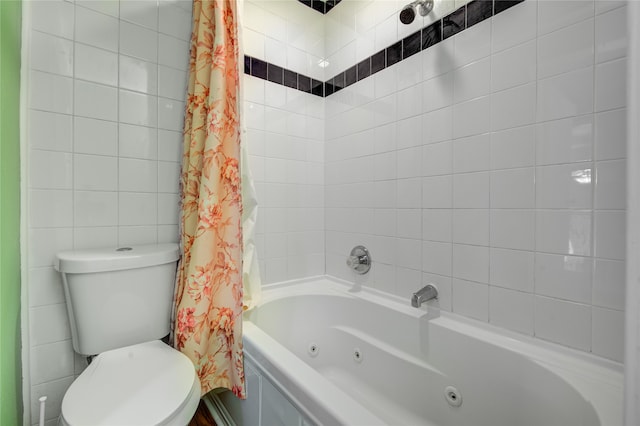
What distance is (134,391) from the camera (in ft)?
2.85

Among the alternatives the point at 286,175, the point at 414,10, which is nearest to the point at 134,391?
the point at 286,175

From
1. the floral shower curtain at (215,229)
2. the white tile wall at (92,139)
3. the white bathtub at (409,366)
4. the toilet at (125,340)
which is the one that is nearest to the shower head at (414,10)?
the floral shower curtain at (215,229)

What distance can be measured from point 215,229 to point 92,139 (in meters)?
0.63

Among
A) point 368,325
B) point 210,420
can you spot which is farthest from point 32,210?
point 368,325

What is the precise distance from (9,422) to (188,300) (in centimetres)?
58

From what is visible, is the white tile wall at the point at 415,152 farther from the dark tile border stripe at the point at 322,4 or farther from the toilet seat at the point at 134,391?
the toilet seat at the point at 134,391

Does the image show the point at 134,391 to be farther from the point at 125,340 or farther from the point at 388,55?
the point at 388,55

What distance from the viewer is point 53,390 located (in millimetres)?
1149

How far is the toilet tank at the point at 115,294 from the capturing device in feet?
3.47

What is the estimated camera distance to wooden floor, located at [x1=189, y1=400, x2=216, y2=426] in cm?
131

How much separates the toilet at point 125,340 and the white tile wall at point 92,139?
107 mm

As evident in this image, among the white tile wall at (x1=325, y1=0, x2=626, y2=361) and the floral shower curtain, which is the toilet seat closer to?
the floral shower curtain

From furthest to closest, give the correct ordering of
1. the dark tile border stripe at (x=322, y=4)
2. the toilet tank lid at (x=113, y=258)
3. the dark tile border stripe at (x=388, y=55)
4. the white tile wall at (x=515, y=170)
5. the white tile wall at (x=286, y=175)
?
the dark tile border stripe at (x=322, y=4) < the white tile wall at (x=286, y=175) < the dark tile border stripe at (x=388, y=55) < the toilet tank lid at (x=113, y=258) < the white tile wall at (x=515, y=170)

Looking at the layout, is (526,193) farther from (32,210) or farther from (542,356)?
(32,210)
